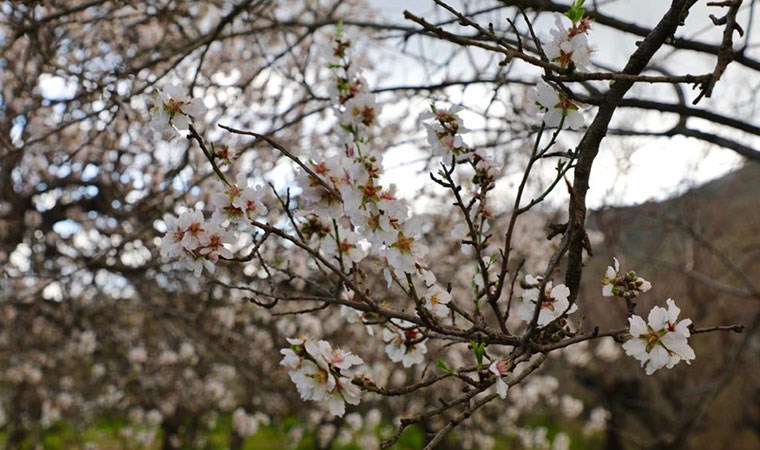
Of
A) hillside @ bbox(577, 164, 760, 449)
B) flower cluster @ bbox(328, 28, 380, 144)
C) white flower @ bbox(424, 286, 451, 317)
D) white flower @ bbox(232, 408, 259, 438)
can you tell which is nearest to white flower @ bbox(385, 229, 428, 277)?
white flower @ bbox(424, 286, 451, 317)

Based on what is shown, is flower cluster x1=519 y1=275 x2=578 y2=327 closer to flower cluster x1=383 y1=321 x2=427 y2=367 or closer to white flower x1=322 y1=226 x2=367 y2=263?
flower cluster x1=383 y1=321 x2=427 y2=367

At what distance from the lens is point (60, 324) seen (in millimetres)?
5395

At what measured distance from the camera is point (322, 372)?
1351 mm

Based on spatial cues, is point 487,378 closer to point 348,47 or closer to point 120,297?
point 348,47

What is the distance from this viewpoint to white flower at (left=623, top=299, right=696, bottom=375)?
1297mm

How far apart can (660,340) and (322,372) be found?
0.70 metres

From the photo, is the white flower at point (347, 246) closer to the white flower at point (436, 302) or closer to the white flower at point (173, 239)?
the white flower at point (436, 302)

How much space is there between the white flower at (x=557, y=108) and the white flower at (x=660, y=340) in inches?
16.8

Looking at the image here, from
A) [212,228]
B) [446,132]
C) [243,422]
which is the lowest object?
[212,228]

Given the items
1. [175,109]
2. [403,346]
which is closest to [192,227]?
[175,109]

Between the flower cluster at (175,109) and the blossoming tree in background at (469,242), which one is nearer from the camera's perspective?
the blossoming tree in background at (469,242)

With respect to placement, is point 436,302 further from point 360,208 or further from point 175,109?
point 175,109

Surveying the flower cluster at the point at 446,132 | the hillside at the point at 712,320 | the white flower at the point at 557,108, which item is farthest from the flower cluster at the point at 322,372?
the hillside at the point at 712,320

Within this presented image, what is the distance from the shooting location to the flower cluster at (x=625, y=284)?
141cm
